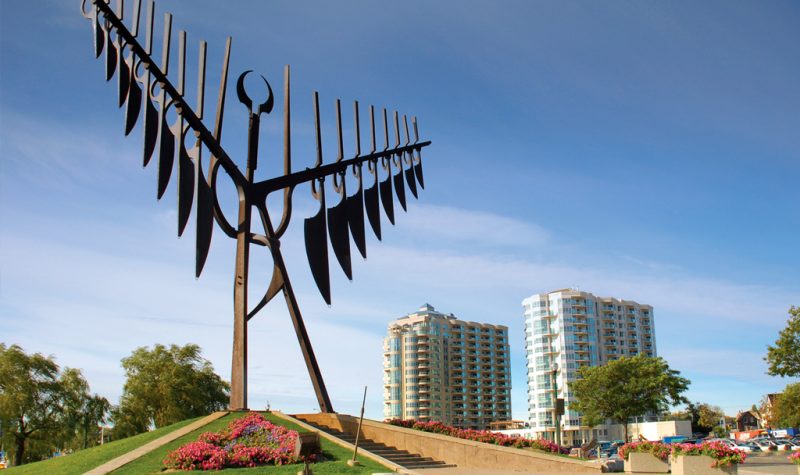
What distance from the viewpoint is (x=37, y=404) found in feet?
111

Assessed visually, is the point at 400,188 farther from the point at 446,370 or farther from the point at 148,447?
the point at 446,370

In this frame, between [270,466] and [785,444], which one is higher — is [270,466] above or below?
above

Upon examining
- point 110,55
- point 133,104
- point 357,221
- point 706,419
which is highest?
point 110,55

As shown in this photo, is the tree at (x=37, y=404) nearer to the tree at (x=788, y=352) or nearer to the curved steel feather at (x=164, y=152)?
the curved steel feather at (x=164, y=152)

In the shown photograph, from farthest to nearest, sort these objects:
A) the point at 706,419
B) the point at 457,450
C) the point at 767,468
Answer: the point at 706,419 → the point at 767,468 → the point at 457,450

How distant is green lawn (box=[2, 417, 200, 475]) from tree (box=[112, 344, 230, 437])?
1896cm

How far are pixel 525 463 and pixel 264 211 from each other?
1048cm

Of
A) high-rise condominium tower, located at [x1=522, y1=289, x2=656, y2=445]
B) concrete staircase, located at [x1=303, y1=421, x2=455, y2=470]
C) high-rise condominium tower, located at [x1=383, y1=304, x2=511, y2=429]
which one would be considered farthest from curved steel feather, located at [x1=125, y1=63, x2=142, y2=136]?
high-rise condominium tower, located at [x1=383, y1=304, x2=511, y2=429]

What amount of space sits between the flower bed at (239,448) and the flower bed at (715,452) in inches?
366

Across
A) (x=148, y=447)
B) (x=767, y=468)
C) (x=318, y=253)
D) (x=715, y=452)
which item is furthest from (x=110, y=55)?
(x=767, y=468)

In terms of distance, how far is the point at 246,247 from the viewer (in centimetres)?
2017

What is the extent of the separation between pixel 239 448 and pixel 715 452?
11132mm

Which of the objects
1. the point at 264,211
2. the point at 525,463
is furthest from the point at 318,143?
the point at 525,463

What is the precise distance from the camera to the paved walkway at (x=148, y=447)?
1428 cm
